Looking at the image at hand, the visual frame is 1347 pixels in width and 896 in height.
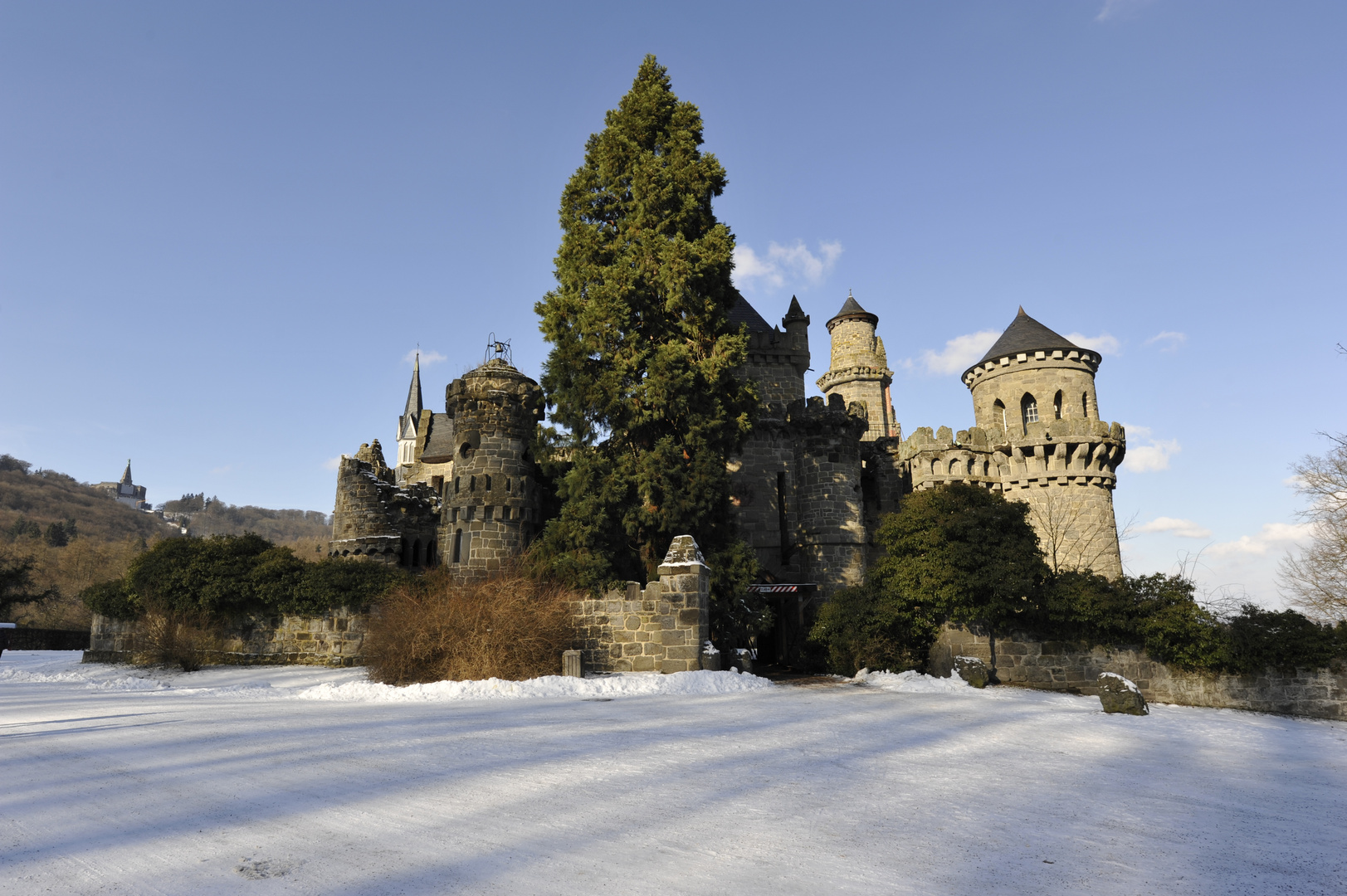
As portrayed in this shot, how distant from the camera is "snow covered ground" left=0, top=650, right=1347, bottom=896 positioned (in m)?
4.01

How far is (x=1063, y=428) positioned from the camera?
26.8 meters

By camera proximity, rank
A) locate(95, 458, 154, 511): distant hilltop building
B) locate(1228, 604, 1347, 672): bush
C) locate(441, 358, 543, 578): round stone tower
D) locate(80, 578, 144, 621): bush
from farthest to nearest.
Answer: locate(95, 458, 154, 511): distant hilltop building → locate(80, 578, 144, 621): bush → locate(441, 358, 543, 578): round stone tower → locate(1228, 604, 1347, 672): bush

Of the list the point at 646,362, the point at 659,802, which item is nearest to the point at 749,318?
the point at 646,362

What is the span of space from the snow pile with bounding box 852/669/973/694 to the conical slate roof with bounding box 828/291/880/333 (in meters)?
27.1

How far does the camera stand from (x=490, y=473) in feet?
67.6

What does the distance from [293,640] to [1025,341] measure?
2804cm

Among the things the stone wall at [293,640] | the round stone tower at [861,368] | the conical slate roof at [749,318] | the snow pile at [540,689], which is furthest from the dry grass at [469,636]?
the round stone tower at [861,368]

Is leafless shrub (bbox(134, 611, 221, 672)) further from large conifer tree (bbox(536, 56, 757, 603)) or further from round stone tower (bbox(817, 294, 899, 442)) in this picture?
round stone tower (bbox(817, 294, 899, 442))

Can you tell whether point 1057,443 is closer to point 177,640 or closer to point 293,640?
point 293,640

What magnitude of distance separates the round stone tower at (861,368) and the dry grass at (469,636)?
2630cm

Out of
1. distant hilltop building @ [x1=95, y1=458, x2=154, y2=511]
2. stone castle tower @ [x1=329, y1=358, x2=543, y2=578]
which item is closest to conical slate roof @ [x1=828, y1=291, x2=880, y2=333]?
stone castle tower @ [x1=329, y1=358, x2=543, y2=578]

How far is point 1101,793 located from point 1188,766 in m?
2.20

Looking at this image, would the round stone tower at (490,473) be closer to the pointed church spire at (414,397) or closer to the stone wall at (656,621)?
the stone wall at (656,621)

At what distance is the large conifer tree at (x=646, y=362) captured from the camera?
673 inches
